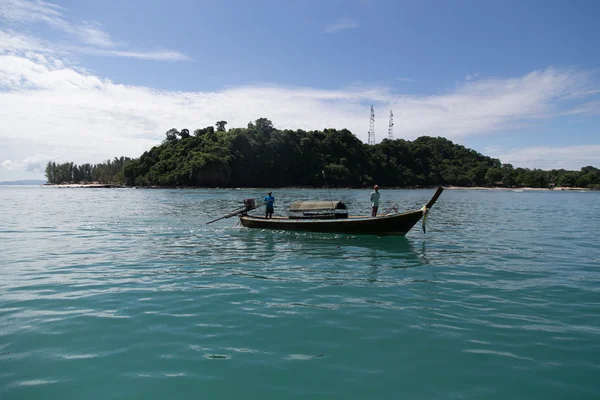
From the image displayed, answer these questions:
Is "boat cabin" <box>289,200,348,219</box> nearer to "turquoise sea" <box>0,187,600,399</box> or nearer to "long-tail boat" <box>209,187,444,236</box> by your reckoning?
"long-tail boat" <box>209,187,444,236</box>

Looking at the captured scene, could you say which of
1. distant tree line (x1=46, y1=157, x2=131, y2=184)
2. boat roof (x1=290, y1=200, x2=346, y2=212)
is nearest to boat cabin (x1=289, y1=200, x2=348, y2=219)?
boat roof (x1=290, y1=200, x2=346, y2=212)

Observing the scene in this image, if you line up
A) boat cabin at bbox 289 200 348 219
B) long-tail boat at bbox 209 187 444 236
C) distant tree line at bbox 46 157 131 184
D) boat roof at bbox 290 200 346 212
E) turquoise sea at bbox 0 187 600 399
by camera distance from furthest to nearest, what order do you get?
distant tree line at bbox 46 157 131 184 < boat roof at bbox 290 200 346 212 < boat cabin at bbox 289 200 348 219 < long-tail boat at bbox 209 187 444 236 < turquoise sea at bbox 0 187 600 399

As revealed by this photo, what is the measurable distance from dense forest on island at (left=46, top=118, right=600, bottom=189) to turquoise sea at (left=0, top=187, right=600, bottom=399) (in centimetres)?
10114

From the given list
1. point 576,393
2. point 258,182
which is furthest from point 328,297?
point 258,182

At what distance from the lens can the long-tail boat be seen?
19.5 meters

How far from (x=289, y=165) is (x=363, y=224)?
11687 cm

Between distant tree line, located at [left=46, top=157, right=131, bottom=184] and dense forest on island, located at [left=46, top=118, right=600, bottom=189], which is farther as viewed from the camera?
distant tree line, located at [left=46, top=157, right=131, bottom=184]

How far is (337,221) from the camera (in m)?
20.5

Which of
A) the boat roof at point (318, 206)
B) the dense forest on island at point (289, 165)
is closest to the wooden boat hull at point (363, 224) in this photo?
the boat roof at point (318, 206)

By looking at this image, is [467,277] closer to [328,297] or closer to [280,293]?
[328,297]

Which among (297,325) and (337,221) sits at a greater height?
(337,221)

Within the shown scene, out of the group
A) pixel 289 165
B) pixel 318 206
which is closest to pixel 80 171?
pixel 289 165

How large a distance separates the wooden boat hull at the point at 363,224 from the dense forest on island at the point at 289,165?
306ft

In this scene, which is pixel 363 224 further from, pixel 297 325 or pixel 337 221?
pixel 297 325
